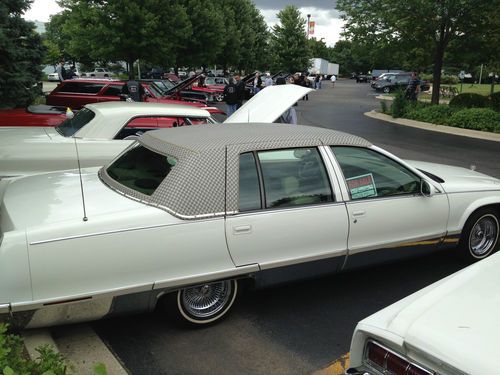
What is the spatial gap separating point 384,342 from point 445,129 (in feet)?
52.7

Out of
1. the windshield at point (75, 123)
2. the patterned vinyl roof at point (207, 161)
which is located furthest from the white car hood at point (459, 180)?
the windshield at point (75, 123)

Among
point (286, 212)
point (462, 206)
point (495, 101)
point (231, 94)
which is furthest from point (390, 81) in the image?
point (286, 212)

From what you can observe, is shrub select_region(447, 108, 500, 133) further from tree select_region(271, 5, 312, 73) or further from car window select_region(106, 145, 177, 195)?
tree select_region(271, 5, 312, 73)

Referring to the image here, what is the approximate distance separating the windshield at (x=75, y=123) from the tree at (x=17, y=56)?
17.1ft

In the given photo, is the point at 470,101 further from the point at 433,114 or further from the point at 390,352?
the point at 390,352

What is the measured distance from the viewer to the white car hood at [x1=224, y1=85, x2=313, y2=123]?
6340 millimetres

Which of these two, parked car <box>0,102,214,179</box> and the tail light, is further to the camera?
parked car <box>0,102,214,179</box>

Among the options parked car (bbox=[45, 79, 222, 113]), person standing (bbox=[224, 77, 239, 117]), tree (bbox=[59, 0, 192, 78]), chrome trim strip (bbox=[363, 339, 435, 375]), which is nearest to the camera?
chrome trim strip (bbox=[363, 339, 435, 375])

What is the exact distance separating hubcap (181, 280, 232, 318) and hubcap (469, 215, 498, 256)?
268cm

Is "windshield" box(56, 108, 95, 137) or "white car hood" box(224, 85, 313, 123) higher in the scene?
"white car hood" box(224, 85, 313, 123)

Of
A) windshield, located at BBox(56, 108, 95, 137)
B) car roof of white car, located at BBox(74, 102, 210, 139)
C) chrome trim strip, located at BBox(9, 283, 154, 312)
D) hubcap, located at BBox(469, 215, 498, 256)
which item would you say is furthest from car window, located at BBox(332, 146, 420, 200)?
windshield, located at BBox(56, 108, 95, 137)

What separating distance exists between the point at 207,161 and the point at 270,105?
10.7 ft

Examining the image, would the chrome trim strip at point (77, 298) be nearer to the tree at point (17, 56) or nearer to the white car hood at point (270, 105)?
the white car hood at point (270, 105)

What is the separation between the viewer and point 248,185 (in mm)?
3539
